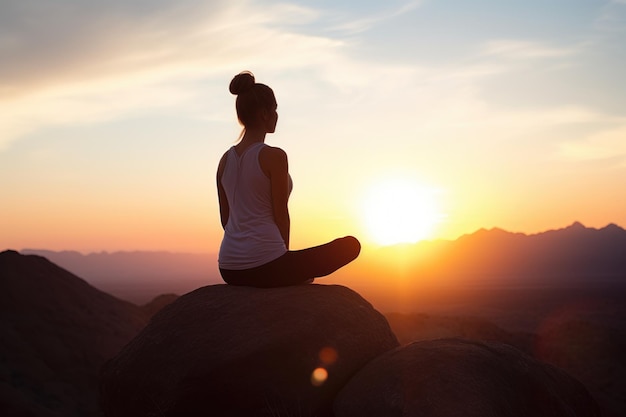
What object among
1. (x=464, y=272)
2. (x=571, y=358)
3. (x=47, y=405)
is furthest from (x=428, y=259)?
(x=47, y=405)

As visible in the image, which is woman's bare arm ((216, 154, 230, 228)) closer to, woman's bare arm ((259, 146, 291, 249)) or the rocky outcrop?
woman's bare arm ((259, 146, 291, 249))

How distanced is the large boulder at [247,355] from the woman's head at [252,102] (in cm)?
148

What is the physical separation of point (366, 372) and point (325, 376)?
345 mm

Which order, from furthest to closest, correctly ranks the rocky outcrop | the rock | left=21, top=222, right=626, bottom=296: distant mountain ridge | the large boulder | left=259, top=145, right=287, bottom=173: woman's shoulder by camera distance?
left=21, top=222, right=626, bottom=296: distant mountain ridge < the rocky outcrop < left=259, top=145, right=287, bottom=173: woman's shoulder < the large boulder < the rock

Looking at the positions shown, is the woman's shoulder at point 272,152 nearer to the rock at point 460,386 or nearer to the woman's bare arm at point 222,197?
the woman's bare arm at point 222,197

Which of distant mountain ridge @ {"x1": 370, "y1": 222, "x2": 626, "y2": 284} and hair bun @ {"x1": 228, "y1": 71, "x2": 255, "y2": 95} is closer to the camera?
hair bun @ {"x1": 228, "y1": 71, "x2": 255, "y2": 95}

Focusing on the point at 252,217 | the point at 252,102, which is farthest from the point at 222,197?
the point at 252,102

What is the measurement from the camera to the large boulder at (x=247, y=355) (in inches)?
205

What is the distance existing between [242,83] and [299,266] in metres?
1.65

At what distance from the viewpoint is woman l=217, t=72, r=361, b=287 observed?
5613mm

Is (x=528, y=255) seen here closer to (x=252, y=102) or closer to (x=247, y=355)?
(x=252, y=102)

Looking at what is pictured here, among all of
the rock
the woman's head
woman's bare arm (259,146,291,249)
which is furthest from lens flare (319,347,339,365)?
the woman's head

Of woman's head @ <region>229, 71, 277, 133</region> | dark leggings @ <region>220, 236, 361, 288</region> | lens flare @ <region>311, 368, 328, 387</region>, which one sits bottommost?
lens flare @ <region>311, 368, 328, 387</region>

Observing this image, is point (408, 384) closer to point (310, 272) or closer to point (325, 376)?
point (325, 376)
